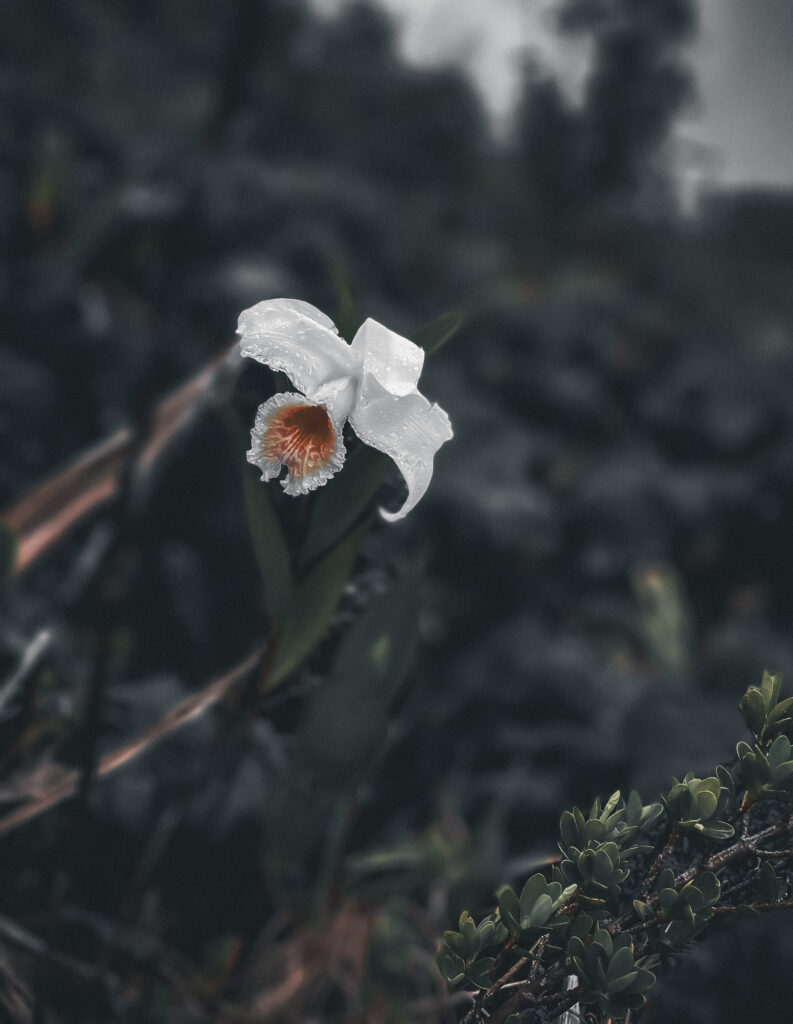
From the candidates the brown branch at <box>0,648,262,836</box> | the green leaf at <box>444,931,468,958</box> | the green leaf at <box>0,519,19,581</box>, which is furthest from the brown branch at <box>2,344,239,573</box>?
the green leaf at <box>444,931,468,958</box>

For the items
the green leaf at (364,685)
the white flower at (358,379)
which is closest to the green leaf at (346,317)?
the white flower at (358,379)

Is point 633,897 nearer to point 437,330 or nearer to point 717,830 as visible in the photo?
point 717,830

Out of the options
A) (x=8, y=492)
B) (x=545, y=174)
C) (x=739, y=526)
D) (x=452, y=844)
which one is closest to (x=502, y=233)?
(x=545, y=174)

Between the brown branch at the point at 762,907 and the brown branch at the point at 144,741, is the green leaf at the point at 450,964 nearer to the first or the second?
the brown branch at the point at 762,907

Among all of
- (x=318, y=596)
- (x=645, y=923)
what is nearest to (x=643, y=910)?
(x=645, y=923)

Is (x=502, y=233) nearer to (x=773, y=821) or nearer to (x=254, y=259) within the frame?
(x=254, y=259)

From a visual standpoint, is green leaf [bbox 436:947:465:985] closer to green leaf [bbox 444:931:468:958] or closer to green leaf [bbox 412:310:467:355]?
green leaf [bbox 444:931:468:958]
